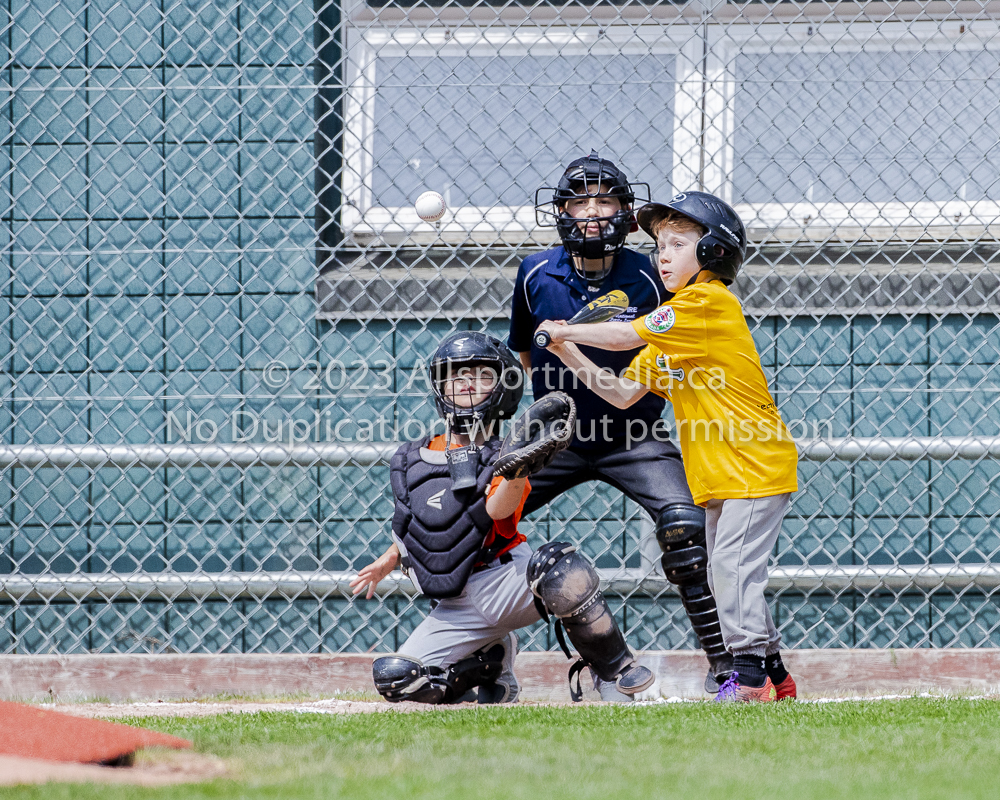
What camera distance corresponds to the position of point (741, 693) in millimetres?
2988

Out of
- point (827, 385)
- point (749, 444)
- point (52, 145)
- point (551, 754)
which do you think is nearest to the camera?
point (551, 754)

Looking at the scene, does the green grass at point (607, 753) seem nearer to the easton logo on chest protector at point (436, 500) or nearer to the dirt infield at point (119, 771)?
the dirt infield at point (119, 771)

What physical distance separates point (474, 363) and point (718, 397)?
0.81m

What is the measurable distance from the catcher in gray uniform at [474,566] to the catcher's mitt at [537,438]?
149 mm

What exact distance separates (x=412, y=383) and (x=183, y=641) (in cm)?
158

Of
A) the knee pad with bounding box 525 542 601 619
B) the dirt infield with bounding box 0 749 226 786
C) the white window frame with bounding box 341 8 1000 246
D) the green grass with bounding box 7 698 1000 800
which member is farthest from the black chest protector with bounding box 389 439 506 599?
the white window frame with bounding box 341 8 1000 246

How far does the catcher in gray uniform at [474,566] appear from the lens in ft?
10.5

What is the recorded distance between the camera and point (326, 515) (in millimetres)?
4531

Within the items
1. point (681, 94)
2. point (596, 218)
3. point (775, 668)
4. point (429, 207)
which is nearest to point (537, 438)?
point (596, 218)

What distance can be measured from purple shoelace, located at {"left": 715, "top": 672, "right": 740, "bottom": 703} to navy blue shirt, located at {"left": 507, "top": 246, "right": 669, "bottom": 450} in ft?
2.92

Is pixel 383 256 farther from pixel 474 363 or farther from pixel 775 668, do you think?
pixel 775 668

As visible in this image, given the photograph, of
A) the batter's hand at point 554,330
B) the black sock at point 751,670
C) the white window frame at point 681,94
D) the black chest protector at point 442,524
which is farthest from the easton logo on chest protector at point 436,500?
the white window frame at point 681,94

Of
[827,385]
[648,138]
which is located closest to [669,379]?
[827,385]

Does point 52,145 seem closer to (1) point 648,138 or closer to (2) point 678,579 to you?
(1) point 648,138
